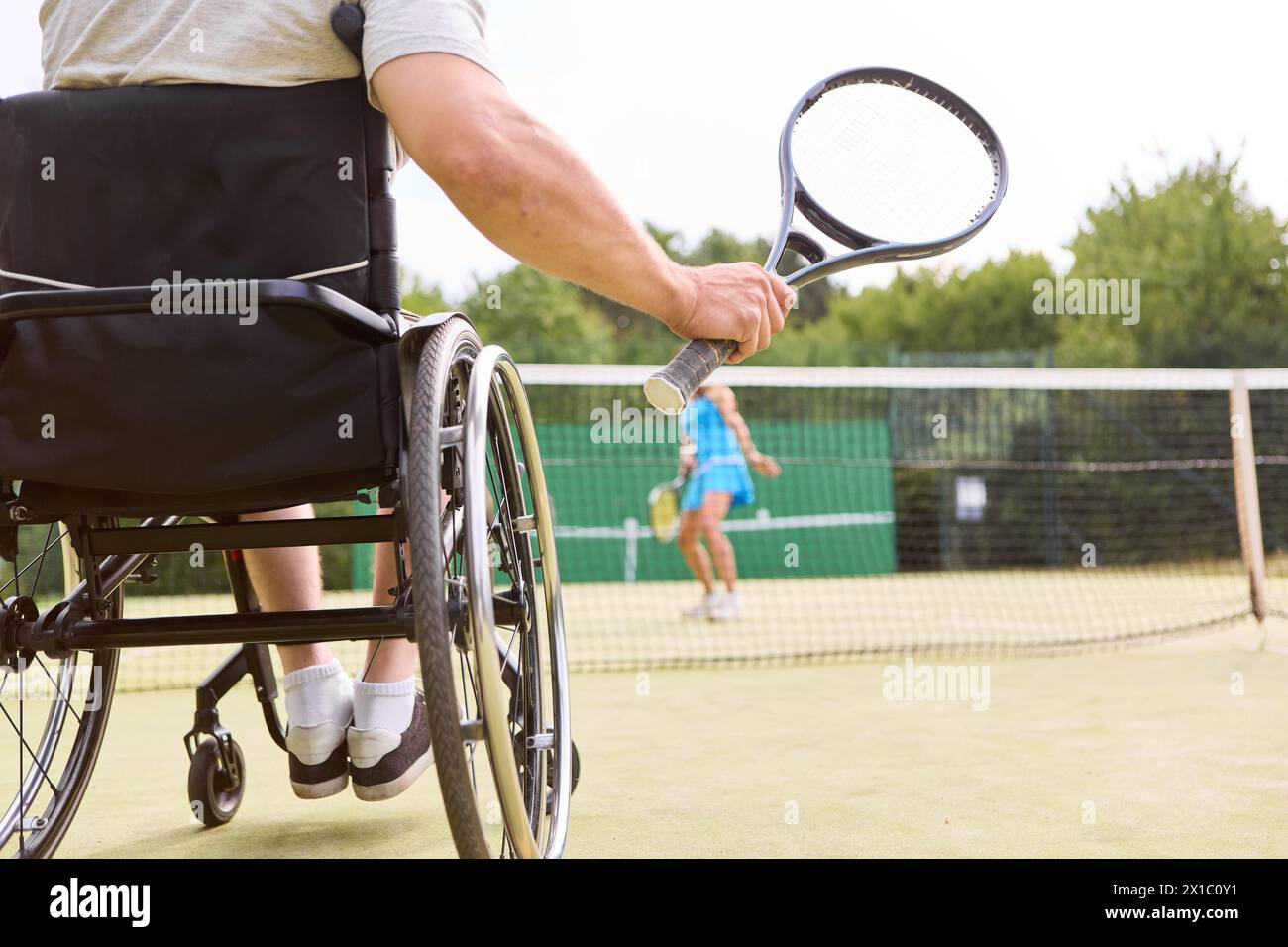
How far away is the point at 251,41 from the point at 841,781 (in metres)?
2.23

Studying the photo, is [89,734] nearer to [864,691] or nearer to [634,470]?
[864,691]

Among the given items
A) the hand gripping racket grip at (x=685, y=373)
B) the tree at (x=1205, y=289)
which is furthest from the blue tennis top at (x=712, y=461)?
the tree at (x=1205, y=289)

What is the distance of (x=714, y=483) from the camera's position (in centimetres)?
910

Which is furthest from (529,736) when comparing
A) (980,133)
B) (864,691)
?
(864,691)

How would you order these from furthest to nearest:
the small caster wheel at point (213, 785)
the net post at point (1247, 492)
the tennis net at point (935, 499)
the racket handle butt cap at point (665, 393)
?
the tennis net at point (935, 499)
the net post at point (1247, 492)
the small caster wheel at point (213, 785)
the racket handle butt cap at point (665, 393)

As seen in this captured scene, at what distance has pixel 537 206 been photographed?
5.74 ft

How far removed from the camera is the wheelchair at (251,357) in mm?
1688

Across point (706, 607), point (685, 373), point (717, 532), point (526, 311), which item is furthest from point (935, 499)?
point (685, 373)

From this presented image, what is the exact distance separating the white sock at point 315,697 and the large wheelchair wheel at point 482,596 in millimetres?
304

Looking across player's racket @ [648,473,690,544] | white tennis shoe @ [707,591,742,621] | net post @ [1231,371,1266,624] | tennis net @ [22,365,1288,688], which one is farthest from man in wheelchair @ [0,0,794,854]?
player's racket @ [648,473,690,544]

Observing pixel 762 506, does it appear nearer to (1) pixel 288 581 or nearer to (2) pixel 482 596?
(1) pixel 288 581

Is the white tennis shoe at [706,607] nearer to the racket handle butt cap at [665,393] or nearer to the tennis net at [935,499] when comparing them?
the tennis net at [935,499]

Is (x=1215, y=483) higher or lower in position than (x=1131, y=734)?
higher

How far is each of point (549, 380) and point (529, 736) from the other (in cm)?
472
